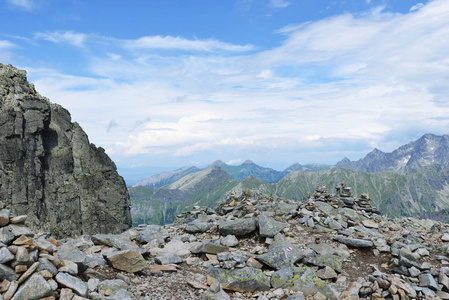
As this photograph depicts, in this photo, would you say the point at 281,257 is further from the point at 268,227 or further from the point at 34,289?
the point at 34,289

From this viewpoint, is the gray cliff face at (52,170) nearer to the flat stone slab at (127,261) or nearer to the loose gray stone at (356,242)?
the flat stone slab at (127,261)

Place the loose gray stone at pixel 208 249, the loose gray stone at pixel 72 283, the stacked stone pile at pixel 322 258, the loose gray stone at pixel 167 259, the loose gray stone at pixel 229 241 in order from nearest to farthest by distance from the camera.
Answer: the loose gray stone at pixel 72 283 < the stacked stone pile at pixel 322 258 < the loose gray stone at pixel 167 259 < the loose gray stone at pixel 208 249 < the loose gray stone at pixel 229 241

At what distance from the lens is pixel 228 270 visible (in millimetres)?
13750

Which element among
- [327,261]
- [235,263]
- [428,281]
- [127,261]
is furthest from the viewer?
[327,261]

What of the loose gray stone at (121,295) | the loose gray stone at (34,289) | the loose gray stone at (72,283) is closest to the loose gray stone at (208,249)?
the loose gray stone at (121,295)

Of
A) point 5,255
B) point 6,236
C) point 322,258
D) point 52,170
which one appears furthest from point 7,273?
point 52,170

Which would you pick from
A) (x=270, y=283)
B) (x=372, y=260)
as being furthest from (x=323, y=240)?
(x=270, y=283)

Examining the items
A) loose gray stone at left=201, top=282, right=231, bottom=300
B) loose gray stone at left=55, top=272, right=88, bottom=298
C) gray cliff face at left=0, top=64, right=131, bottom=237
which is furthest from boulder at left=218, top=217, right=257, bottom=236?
gray cliff face at left=0, top=64, right=131, bottom=237

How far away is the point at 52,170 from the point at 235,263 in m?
129

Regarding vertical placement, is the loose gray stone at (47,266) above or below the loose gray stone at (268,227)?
above

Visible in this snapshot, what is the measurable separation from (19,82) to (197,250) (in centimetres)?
13866

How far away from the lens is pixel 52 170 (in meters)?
119

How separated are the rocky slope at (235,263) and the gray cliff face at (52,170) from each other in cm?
10296

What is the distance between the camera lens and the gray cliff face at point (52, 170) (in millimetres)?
100125
